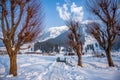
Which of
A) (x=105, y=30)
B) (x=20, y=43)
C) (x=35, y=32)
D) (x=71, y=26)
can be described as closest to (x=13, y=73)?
(x=20, y=43)

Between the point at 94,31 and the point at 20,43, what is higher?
the point at 94,31

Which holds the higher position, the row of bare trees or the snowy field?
the row of bare trees

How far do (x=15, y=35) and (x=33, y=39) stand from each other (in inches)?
62.0

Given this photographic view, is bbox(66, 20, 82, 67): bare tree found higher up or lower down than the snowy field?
higher up

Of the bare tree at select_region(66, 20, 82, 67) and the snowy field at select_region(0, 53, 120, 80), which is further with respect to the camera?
the bare tree at select_region(66, 20, 82, 67)

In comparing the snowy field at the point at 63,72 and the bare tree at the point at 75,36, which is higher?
the bare tree at the point at 75,36

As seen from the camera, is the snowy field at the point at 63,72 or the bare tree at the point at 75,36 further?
the bare tree at the point at 75,36

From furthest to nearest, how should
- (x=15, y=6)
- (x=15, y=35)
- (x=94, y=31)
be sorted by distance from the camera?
(x=94, y=31) < (x=15, y=35) < (x=15, y=6)

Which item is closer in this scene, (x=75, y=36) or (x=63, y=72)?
(x=63, y=72)

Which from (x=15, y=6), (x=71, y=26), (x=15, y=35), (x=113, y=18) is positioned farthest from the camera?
(x=71, y=26)

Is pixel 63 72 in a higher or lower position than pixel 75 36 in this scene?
lower

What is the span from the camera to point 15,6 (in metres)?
15.7

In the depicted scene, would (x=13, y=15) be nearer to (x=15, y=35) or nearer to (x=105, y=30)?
(x=15, y=35)

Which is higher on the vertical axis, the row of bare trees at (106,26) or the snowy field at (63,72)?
the row of bare trees at (106,26)
